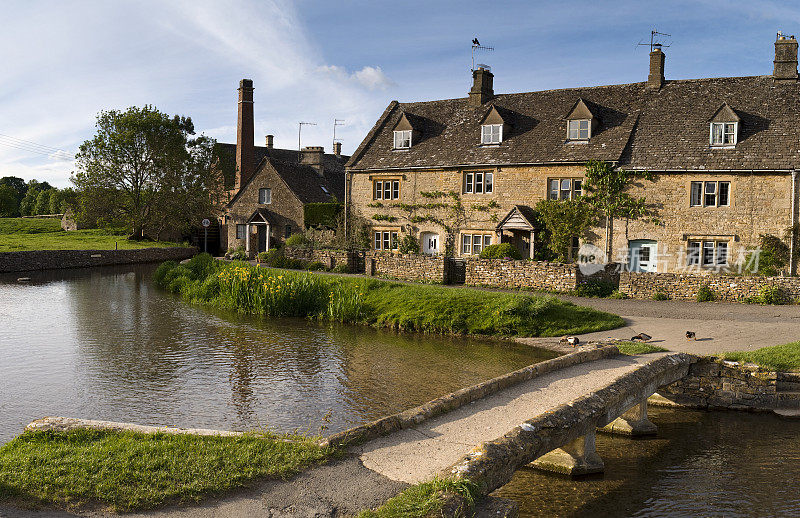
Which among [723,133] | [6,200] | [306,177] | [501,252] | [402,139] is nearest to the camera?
[723,133]

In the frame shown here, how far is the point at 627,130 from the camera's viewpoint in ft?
101

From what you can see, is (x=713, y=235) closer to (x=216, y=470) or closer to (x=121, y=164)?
(x=216, y=470)

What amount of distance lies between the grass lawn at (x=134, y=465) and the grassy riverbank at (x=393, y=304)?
12815 millimetres

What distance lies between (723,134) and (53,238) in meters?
55.5

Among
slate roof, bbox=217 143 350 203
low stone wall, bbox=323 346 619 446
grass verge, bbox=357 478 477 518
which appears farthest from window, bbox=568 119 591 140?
grass verge, bbox=357 478 477 518

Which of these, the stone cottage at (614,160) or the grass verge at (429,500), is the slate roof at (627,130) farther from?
the grass verge at (429,500)

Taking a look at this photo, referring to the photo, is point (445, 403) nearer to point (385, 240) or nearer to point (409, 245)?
point (409, 245)

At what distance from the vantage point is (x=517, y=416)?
960 centimetres

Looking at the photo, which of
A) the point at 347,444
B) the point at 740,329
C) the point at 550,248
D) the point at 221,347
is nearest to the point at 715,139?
the point at 550,248

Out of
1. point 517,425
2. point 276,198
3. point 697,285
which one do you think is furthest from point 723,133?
point 276,198

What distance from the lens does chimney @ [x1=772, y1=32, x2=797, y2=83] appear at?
2953cm

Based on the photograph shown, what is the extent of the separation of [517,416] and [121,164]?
177 feet

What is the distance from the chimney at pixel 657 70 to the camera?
3253 cm

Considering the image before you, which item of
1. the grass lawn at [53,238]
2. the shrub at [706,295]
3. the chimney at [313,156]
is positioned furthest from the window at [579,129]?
the grass lawn at [53,238]
